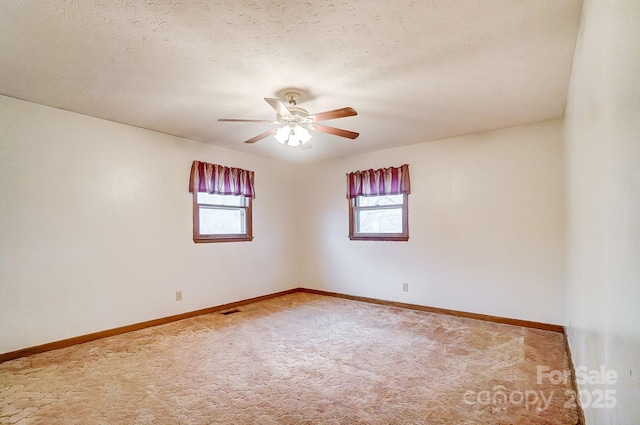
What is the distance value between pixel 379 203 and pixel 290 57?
322 centimetres

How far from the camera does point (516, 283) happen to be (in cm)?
385

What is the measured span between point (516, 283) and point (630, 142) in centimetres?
345

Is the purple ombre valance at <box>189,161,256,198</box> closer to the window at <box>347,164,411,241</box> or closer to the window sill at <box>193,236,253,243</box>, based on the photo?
the window sill at <box>193,236,253,243</box>

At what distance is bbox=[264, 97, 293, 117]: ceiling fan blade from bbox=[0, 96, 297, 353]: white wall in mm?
2326

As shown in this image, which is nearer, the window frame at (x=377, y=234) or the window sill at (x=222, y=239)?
the window sill at (x=222, y=239)

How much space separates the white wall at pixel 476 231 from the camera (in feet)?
12.0

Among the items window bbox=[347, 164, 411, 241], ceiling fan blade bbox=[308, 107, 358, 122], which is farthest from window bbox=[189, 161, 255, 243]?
ceiling fan blade bbox=[308, 107, 358, 122]

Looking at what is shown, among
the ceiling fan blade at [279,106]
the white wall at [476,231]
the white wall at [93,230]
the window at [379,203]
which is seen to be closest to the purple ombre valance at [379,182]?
the window at [379,203]

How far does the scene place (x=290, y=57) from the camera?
2.30 m

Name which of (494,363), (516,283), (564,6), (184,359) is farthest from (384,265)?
(564,6)

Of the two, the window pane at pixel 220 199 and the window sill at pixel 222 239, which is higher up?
the window pane at pixel 220 199

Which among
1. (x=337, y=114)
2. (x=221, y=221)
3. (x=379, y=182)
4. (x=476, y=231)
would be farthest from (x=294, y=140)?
(x=476, y=231)

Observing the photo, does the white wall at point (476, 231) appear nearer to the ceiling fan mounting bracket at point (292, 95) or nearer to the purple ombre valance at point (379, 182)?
the purple ombre valance at point (379, 182)

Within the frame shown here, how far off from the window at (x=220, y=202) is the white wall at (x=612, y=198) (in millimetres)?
4210
